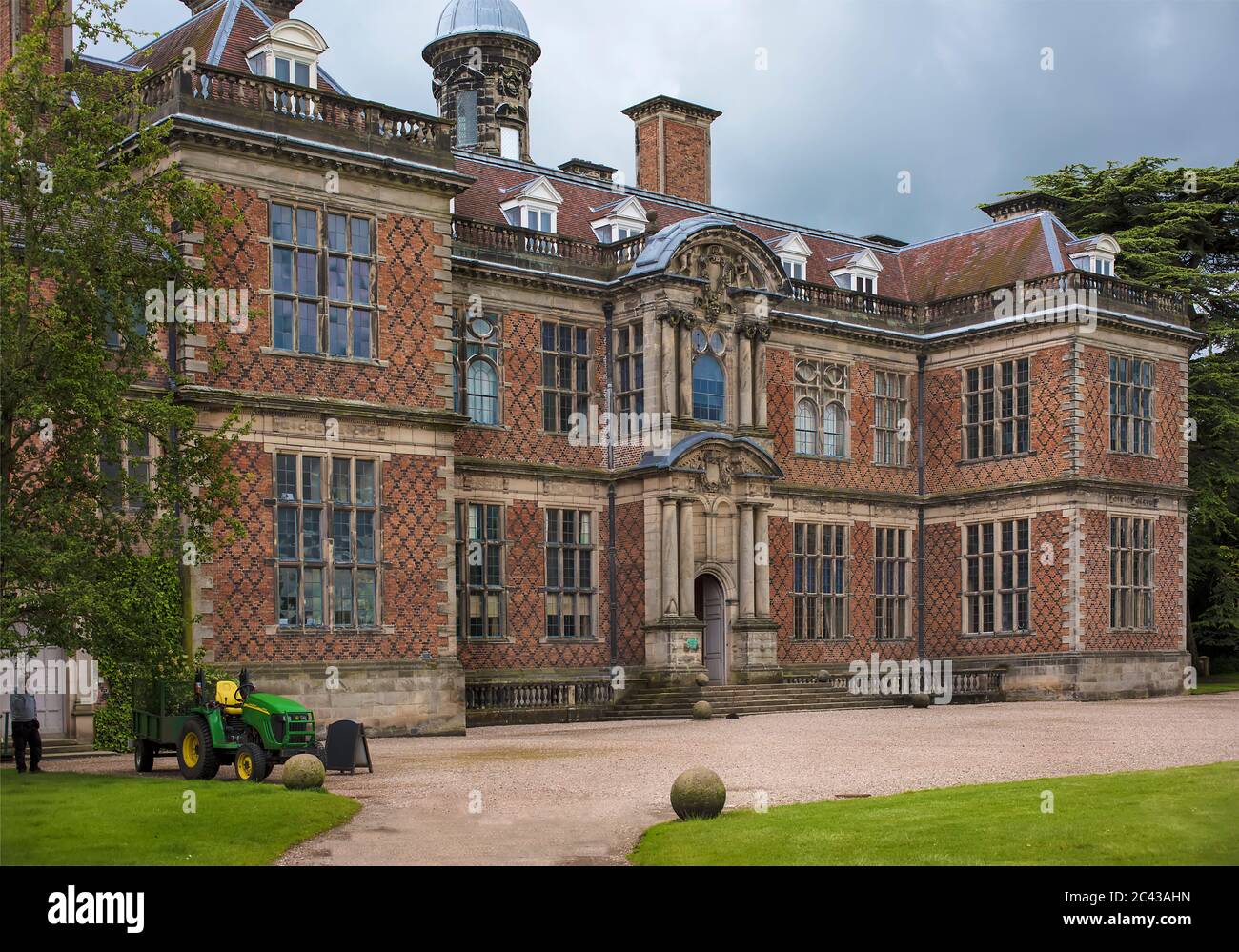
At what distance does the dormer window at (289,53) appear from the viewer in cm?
3095

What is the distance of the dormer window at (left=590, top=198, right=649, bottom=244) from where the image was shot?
40562 millimetres

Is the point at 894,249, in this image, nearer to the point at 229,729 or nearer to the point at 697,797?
the point at 229,729

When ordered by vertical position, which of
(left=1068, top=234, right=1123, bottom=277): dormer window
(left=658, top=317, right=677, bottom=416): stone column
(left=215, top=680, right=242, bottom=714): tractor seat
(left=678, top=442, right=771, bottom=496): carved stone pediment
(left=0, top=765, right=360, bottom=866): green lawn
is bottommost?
(left=0, top=765, right=360, bottom=866): green lawn

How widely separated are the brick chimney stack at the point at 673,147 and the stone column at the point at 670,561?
13.3 m

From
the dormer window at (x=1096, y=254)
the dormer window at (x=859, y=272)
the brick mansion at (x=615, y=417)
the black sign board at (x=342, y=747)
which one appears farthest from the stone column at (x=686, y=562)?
the black sign board at (x=342, y=747)

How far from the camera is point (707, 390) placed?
39438 millimetres

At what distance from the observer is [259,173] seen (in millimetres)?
29844

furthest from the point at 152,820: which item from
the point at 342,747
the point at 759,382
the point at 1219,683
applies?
the point at 1219,683

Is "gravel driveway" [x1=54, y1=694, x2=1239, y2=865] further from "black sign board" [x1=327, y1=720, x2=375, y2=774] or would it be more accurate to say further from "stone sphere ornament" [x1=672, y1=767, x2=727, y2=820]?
"stone sphere ornament" [x1=672, y1=767, x2=727, y2=820]

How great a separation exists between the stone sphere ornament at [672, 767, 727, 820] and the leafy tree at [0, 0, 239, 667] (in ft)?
25.3

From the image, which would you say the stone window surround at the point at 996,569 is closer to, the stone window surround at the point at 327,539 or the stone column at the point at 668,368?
the stone column at the point at 668,368

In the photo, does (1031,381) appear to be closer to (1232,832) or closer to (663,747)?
(663,747)

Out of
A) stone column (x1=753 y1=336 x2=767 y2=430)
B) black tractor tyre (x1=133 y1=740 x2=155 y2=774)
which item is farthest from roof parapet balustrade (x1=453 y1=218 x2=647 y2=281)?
black tractor tyre (x1=133 y1=740 x2=155 y2=774)
